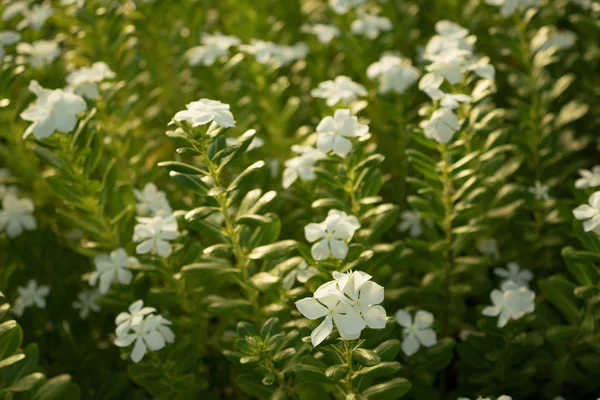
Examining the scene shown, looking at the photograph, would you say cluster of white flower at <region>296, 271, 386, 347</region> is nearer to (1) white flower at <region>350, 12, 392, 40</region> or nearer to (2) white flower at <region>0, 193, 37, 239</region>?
(2) white flower at <region>0, 193, 37, 239</region>

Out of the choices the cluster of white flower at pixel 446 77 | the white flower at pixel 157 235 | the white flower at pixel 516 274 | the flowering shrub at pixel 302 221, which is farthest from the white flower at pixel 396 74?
the white flower at pixel 157 235

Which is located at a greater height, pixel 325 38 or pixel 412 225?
pixel 325 38

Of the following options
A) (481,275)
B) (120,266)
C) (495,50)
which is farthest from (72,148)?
(495,50)

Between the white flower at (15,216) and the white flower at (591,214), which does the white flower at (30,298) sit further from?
the white flower at (591,214)

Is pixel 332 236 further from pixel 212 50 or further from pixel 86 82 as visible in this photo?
pixel 212 50

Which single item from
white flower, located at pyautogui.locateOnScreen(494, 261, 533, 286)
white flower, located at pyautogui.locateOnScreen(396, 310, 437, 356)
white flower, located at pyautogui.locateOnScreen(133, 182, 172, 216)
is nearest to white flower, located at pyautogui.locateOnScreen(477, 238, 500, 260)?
white flower, located at pyautogui.locateOnScreen(494, 261, 533, 286)

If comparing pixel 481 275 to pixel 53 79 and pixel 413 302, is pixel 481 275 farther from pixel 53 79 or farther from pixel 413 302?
pixel 53 79
